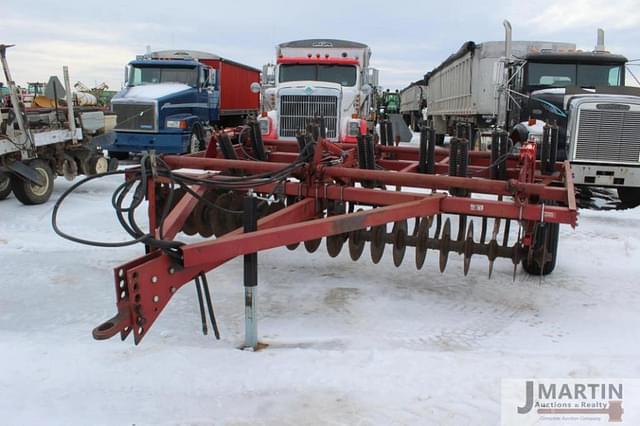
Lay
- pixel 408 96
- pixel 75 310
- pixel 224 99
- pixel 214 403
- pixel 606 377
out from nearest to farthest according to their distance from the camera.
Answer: pixel 214 403, pixel 606 377, pixel 75 310, pixel 224 99, pixel 408 96

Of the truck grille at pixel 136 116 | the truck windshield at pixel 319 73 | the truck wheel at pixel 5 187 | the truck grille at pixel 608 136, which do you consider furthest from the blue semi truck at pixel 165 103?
the truck grille at pixel 608 136

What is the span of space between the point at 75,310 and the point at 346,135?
6659mm

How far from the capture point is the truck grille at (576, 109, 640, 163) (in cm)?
807

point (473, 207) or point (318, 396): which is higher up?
point (473, 207)

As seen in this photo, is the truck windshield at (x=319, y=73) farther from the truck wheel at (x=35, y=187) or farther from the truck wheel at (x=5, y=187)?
the truck wheel at (x=5, y=187)

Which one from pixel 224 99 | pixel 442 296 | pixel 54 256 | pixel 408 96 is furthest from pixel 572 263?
pixel 408 96

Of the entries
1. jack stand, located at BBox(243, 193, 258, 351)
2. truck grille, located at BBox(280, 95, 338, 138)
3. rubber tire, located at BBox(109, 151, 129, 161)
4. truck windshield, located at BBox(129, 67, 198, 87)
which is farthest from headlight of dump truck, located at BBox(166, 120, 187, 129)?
jack stand, located at BBox(243, 193, 258, 351)

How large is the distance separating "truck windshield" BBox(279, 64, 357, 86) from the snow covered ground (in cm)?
593

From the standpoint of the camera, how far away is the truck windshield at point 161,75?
1542 centimetres

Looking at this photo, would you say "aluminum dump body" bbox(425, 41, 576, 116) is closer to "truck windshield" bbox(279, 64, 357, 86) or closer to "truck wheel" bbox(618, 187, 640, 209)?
"truck windshield" bbox(279, 64, 357, 86)

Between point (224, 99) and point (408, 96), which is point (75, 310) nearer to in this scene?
point (224, 99)

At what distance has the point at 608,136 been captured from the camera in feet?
26.9

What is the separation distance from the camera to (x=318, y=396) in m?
3.26

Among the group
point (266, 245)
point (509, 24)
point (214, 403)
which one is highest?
point (509, 24)
